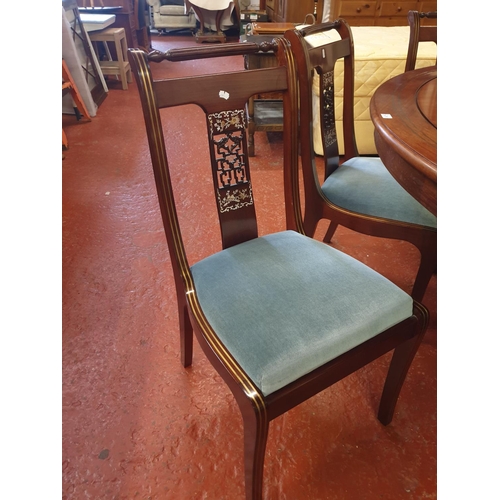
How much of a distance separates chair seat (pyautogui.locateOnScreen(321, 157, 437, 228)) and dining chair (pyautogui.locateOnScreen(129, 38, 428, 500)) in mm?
301

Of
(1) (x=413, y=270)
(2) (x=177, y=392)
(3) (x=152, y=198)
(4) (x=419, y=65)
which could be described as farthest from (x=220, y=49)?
(4) (x=419, y=65)

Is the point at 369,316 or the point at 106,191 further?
the point at 106,191

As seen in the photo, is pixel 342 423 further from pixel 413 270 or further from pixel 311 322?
pixel 413 270

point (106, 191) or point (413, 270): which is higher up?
point (106, 191)

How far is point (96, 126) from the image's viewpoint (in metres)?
3.29

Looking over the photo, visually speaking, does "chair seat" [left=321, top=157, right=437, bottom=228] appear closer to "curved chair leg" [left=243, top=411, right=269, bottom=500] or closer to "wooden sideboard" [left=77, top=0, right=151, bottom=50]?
"curved chair leg" [left=243, top=411, right=269, bottom=500]

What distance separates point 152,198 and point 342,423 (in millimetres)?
1642

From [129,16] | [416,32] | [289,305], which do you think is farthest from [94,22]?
[289,305]

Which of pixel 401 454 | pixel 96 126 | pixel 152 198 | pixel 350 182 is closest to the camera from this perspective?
pixel 401 454

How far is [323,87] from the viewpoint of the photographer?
1329 millimetres

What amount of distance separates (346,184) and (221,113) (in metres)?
0.61

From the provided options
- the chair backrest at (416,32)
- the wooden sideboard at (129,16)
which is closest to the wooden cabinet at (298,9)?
the wooden sideboard at (129,16)

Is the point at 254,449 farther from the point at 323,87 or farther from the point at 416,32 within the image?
the point at 416,32

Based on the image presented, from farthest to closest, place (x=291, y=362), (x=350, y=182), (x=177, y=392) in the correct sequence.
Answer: (x=350, y=182) < (x=177, y=392) < (x=291, y=362)
